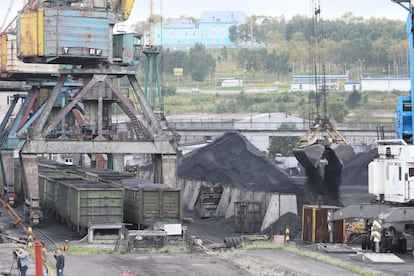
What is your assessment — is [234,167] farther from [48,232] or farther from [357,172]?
[48,232]

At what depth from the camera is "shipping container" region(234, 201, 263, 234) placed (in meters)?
45.7

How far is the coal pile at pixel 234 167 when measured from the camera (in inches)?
2167

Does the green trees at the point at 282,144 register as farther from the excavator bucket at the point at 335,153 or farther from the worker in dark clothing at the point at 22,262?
the worker in dark clothing at the point at 22,262

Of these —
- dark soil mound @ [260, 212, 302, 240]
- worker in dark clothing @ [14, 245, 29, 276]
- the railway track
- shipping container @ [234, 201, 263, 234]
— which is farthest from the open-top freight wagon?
worker in dark clothing @ [14, 245, 29, 276]

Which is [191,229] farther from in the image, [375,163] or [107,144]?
[375,163]

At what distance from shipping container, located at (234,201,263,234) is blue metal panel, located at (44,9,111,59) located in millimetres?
10225

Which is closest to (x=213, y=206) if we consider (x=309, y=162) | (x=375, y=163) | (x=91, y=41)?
(x=309, y=162)

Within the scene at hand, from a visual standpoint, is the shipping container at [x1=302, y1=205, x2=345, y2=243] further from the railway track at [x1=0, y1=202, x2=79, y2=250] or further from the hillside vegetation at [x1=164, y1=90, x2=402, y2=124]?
the hillside vegetation at [x1=164, y1=90, x2=402, y2=124]

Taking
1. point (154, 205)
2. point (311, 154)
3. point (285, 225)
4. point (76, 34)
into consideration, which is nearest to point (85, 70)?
point (76, 34)

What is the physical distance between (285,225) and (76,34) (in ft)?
45.6

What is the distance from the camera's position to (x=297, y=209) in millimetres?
46500

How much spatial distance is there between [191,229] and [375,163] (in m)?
13.7

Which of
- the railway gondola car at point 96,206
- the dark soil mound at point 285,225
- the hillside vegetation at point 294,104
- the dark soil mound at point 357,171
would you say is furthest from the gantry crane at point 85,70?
the hillside vegetation at point 294,104

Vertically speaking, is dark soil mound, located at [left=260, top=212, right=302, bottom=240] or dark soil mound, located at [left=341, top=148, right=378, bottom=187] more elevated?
dark soil mound, located at [left=341, top=148, right=378, bottom=187]
